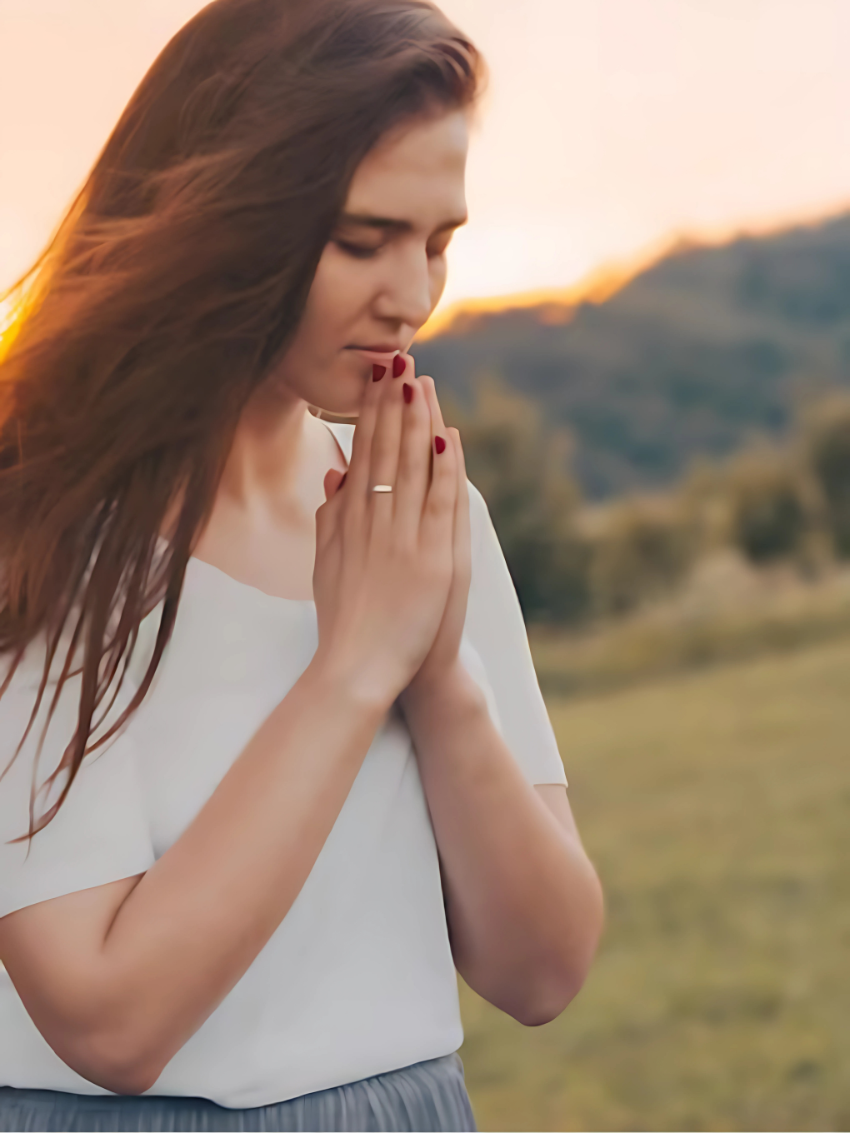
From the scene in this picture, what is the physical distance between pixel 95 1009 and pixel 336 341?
0.39 metres

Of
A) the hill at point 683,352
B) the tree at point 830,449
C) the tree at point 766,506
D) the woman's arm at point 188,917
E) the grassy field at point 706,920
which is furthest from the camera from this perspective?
the tree at point 830,449

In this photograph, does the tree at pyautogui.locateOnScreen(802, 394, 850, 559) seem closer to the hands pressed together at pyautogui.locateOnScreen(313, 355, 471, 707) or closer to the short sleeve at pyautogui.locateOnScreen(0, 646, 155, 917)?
the hands pressed together at pyautogui.locateOnScreen(313, 355, 471, 707)

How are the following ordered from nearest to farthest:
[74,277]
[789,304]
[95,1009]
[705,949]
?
1. [95,1009]
2. [74,277]
3. [705,949]
4. [789,304]

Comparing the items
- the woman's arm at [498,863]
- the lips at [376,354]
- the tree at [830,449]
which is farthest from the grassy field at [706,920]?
the lips at [376,354]

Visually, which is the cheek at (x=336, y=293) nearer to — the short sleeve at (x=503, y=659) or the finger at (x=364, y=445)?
the finger at (x=364, y=445)

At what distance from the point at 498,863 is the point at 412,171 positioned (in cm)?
42

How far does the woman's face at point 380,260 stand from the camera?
63 centimetres

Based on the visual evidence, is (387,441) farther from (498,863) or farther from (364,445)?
(498,863)

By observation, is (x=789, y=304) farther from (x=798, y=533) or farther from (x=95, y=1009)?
(x=95, y=1009)

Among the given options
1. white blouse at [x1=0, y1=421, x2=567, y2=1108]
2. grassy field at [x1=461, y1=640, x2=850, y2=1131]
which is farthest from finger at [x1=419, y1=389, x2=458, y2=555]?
grassy field at [x1=461, y1=640, x2=850, y2=1131]

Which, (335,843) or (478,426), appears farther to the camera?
(478,426)

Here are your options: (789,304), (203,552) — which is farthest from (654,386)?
(203,552)

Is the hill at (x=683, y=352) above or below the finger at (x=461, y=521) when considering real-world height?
above

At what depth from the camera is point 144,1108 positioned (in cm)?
63
